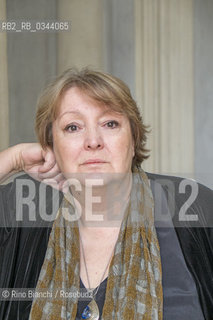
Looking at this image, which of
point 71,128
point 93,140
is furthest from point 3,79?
point 93,140

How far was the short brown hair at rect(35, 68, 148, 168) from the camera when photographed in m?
1.72

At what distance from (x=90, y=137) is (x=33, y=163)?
1.28ft

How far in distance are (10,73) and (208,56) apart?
149 cm

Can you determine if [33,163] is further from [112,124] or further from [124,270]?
[124,270]

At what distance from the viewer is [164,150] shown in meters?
3.66

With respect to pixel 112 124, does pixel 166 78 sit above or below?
above

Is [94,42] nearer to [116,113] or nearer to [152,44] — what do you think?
[152,44]

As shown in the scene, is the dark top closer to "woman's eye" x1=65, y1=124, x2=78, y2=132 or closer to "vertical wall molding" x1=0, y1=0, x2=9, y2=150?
"woman's eye" x1=65, y1=124, x2=78, y2=132

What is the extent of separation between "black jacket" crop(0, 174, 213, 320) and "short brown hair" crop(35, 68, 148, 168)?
265 millimetres

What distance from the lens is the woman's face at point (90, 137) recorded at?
65.9 inches

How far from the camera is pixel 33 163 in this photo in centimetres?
198

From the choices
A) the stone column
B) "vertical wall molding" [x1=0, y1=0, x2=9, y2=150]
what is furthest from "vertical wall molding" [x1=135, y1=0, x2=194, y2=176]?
"vertical wall molding" [x1=0, y1=0, x2=9, y2=150]

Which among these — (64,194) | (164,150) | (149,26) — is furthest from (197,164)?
(64,194)

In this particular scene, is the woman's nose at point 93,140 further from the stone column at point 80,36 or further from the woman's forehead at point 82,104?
the stone column at point 80,36
